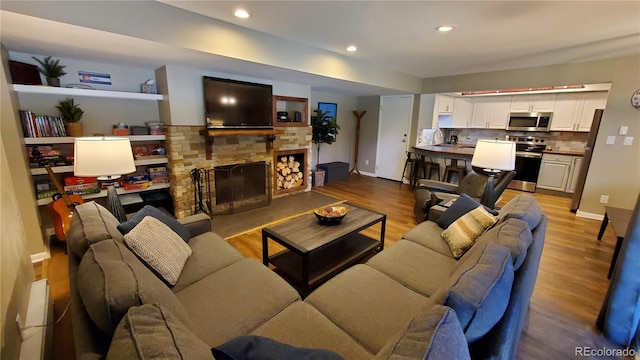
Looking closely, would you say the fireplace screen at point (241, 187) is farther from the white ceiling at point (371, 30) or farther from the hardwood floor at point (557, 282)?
the white ceiling at point (371, 30)

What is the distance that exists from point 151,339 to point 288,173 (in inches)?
166

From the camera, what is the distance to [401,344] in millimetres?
756

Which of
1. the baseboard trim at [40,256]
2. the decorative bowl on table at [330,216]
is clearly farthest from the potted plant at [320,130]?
the baseboard trim at [40,256]

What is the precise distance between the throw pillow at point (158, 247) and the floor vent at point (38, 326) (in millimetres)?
690

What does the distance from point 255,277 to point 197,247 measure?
0.63 m

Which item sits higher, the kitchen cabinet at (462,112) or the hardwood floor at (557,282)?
the kitchen cabinet at (462,112)

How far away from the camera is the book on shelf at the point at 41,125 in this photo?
8.52 ft

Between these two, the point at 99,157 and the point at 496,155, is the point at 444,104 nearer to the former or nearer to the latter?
the point at 496,155

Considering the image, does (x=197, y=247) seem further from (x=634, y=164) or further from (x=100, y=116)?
(x=634, y=164)

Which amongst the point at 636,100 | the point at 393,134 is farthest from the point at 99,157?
the point at 636,100

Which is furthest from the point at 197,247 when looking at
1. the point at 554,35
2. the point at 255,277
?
the point at 554,35

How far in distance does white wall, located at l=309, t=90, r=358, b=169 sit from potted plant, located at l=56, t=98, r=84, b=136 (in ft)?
13.2

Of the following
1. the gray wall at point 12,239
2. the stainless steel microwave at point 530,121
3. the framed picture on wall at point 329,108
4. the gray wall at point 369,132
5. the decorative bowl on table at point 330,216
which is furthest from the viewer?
the gray wall at point 369,132

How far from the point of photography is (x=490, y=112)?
593cm
